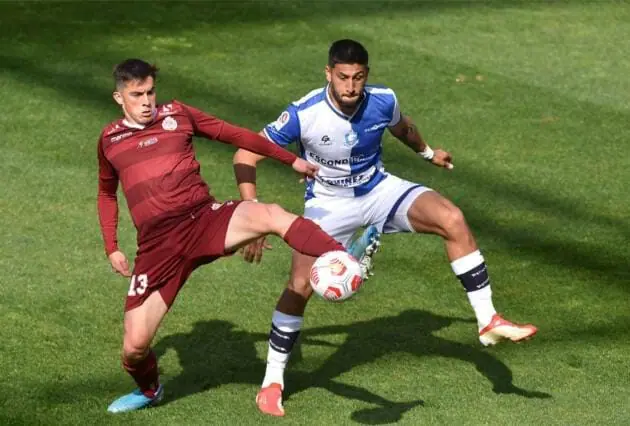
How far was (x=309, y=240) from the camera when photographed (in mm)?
7582

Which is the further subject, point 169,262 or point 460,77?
point 460,77

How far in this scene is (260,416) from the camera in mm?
8328

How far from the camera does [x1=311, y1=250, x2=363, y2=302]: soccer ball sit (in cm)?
731

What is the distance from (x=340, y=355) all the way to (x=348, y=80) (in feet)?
6.26

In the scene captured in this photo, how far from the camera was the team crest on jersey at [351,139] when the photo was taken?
8.75 meters

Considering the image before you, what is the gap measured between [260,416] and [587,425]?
1927 millimetres

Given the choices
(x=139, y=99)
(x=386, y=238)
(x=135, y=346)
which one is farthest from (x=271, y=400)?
(x=386, y=238)

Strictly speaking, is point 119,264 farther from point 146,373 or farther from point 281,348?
point 281,348

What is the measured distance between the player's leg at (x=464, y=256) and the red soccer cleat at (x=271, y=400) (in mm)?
1261

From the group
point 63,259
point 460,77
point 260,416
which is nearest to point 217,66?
point 460,77

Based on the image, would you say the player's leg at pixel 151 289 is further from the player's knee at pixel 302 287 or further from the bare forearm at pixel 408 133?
the bare forearm at pixel 408 133

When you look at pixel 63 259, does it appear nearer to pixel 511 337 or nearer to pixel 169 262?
pixel 169 262

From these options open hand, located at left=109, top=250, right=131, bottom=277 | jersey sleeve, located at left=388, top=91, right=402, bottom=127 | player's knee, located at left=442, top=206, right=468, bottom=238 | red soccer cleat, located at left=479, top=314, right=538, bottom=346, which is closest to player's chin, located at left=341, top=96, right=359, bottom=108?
jersey sleeve, located at left=388, top=91, right=402, bottom=127

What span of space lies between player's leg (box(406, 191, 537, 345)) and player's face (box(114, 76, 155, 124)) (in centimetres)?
177
